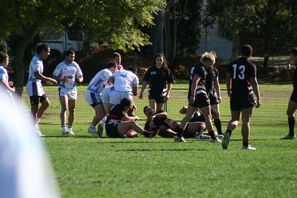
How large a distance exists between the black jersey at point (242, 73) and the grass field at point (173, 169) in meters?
1.04

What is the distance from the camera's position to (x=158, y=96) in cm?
1892

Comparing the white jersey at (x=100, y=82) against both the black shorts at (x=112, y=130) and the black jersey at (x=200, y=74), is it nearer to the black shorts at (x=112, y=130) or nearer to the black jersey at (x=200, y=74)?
the black shorts at (x=112, y=130)

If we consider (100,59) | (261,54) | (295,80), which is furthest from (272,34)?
(295,80)

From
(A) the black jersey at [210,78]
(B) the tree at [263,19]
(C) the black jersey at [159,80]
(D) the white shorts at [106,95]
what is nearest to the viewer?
(A) the black jersey at [210,78]

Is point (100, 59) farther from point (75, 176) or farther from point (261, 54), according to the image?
point (75, 176)

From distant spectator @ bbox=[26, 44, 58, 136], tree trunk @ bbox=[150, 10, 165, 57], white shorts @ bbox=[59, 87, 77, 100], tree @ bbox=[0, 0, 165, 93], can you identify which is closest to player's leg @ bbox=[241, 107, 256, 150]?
distant spectator @ bbox=[26, 44, 58, 136]

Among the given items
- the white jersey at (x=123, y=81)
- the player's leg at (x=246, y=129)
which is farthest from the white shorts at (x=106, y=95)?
the player's leg at (x=246, y=129)

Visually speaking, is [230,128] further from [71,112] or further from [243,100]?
[71,112]

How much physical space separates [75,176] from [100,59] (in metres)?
48.0

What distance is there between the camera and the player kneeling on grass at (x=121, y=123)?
16.9m

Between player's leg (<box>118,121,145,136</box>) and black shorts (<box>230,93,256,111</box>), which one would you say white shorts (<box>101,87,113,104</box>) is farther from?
black shorts (<box>230,93,256,111</box>)

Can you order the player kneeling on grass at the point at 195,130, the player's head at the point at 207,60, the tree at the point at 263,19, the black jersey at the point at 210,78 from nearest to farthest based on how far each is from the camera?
the player's head at the point at 207,60
the black jersey at the point at 210,78
the player kneeling on grass at the point at 195,130
the tree at the point at 263,19

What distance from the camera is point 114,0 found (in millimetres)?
28859

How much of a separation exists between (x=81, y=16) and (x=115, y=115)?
12154mm
